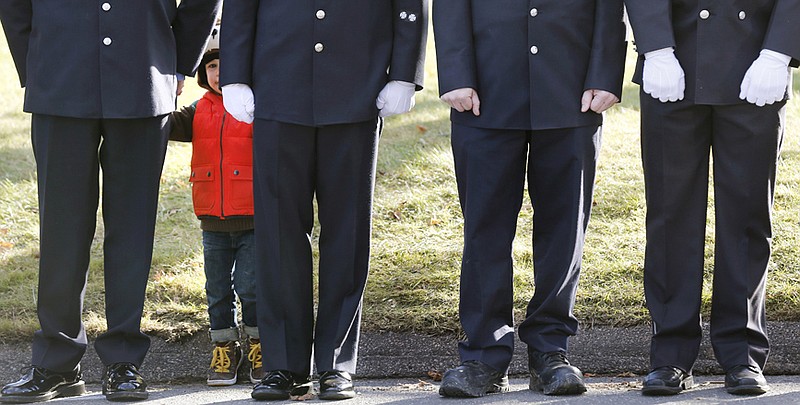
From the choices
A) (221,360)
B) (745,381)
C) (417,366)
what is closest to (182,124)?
(221,360)

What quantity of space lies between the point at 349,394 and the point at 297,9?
1392 mm

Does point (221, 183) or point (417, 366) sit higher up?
point (221, 183)

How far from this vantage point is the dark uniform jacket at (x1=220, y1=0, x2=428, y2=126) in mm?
3941

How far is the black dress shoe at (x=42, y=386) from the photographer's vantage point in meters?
3.99

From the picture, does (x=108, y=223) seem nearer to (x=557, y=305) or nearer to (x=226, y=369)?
(x=226, y=369)

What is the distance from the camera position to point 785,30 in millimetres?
3764

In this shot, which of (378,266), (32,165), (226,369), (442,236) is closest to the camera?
(226,369)

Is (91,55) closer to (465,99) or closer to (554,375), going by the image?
(465,99)

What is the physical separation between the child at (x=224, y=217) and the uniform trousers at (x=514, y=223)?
90cm

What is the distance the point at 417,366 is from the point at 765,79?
1.77 metres

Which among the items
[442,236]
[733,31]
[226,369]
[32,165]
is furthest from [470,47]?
[32,165]

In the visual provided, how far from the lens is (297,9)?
3.94 metres

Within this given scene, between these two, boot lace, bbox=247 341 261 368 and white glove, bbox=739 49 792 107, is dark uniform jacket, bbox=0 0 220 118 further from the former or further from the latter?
white glove, bbox=739 49 792 107

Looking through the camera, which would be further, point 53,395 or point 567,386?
point 53,395
